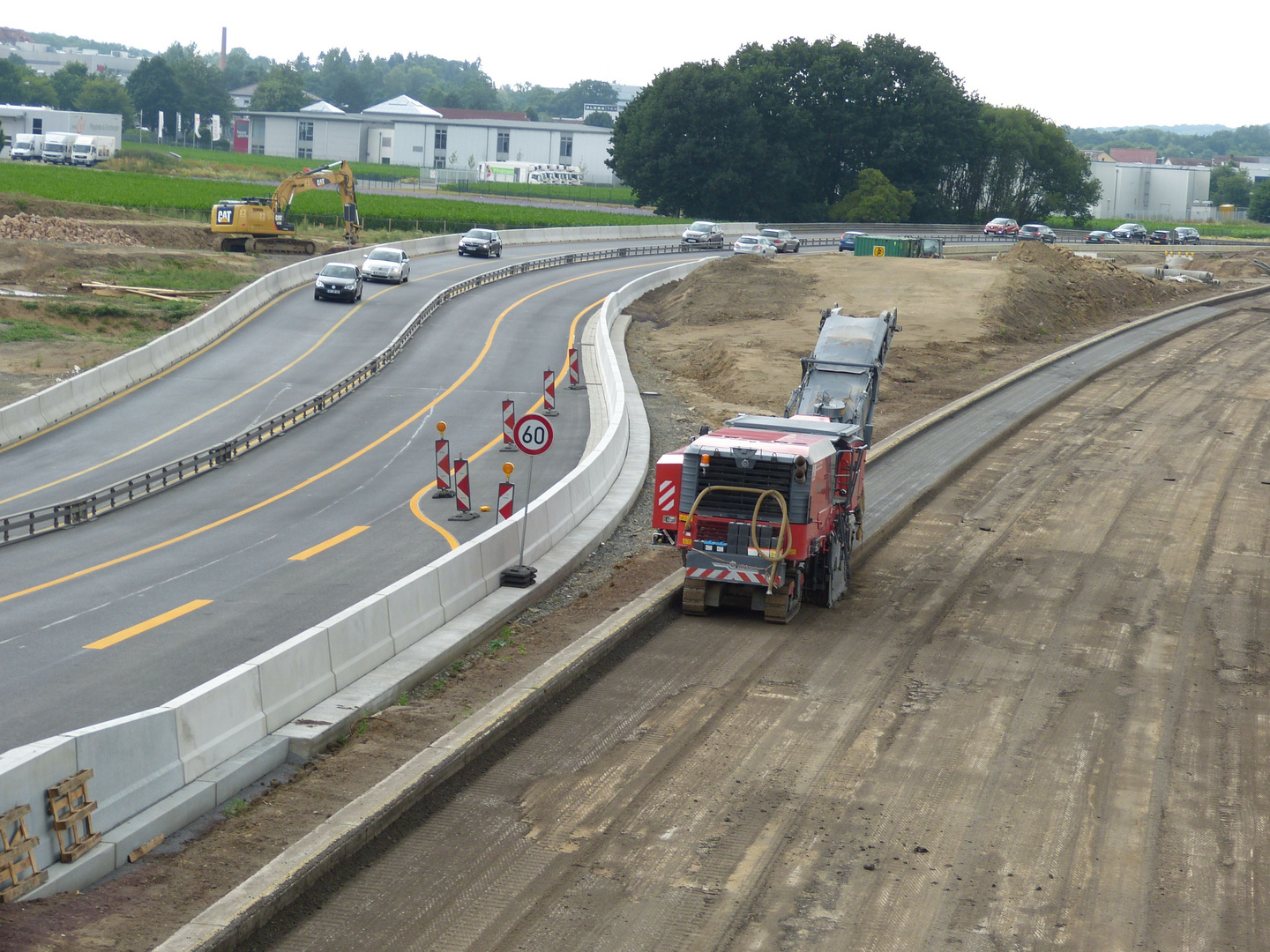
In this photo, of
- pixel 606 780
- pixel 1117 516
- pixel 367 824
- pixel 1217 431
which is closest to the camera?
pixel 367 824

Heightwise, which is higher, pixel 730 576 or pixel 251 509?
pixel 730 576

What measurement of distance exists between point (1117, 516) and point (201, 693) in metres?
19.3

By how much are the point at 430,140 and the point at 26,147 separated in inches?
2074

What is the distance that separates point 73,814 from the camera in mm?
9648

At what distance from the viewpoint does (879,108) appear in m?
116

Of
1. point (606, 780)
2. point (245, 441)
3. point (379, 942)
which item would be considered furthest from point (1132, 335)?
point (379, 942)

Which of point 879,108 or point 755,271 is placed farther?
point 879,108

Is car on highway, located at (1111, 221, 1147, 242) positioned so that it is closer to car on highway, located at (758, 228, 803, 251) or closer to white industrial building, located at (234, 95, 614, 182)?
car on highway, located at (758, 228, 803, 251)

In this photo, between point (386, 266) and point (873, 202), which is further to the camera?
point (873, 202)

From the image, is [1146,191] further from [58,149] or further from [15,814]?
[15,814]

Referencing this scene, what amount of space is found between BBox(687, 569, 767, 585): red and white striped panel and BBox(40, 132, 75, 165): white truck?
12040cm

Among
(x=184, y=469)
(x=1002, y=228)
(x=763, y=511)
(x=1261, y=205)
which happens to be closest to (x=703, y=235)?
(x=1002, y=228)

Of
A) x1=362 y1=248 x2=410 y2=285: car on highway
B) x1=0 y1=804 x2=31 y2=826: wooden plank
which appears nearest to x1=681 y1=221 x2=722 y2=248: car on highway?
x1=362 y1=248 x2=410 y2=285: car on highway

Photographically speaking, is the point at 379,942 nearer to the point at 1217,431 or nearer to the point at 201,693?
the point at 201,693
